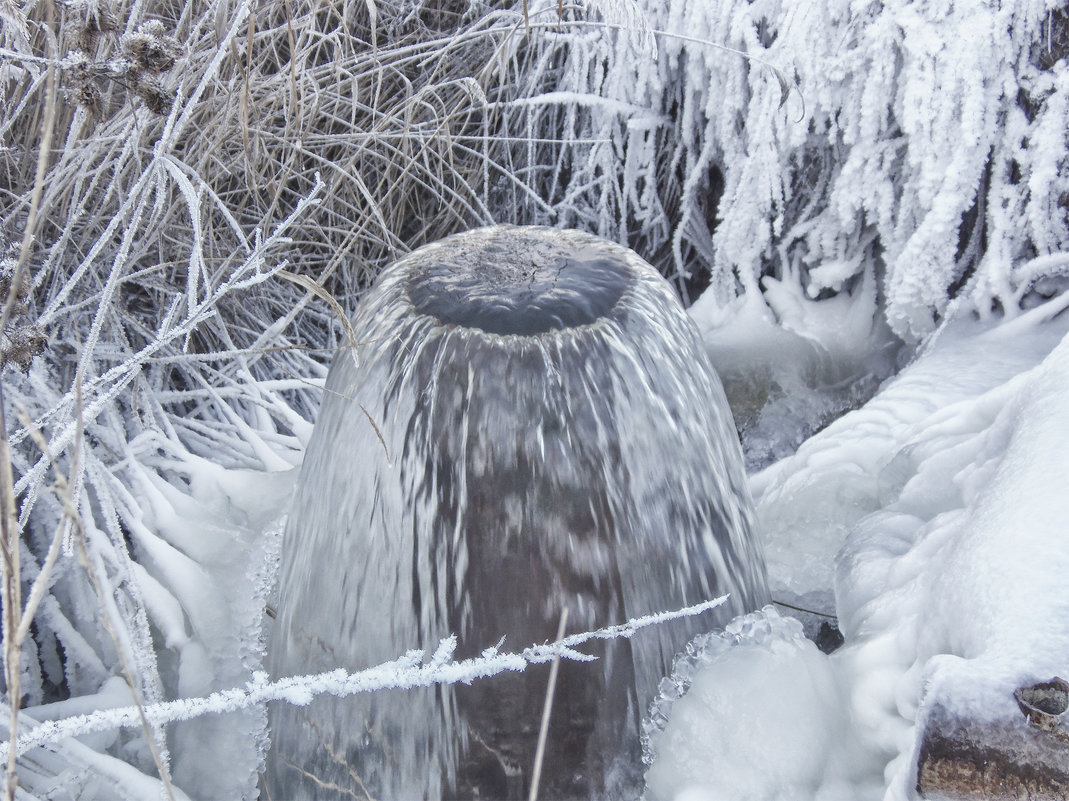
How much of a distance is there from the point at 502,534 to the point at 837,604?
0.61m

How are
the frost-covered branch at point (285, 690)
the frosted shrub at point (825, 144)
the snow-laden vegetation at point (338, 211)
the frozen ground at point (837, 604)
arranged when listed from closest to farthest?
the frost-covered branch at point (285, 690)
the frozen ground at point (837, 604)
the snow-laden vegetation at point (338, 211)
the frosted shrub at point (825, 144)

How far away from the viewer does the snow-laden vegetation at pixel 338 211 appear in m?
1.42

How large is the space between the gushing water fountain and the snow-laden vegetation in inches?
8.5

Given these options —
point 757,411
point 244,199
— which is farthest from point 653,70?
point 244,199

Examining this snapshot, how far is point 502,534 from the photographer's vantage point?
3.76 ft

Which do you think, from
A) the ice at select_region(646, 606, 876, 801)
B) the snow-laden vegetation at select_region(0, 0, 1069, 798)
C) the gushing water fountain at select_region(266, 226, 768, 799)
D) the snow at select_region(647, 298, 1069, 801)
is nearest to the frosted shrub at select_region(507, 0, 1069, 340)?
the snow-laden vegetation at select_region(0, 0, 1069, 798)

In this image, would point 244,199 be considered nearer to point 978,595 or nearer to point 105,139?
point 105,139

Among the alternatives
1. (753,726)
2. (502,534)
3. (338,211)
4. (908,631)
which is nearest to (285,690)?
(502,534)

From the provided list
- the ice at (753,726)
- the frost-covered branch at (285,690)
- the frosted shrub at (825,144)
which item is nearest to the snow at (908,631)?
the ice at (753,726)

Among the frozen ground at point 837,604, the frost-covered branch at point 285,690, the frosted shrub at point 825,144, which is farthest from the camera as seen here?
the frosted shrub at point 825,144

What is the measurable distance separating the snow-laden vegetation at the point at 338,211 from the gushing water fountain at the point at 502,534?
217mm

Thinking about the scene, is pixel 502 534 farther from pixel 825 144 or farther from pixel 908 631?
pixel 825 144

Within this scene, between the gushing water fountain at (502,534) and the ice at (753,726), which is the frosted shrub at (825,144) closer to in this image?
the gushing water fountain at (502,534)

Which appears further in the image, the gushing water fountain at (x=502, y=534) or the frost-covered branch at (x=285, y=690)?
the gushing water fountain at (x=502, y=534)
